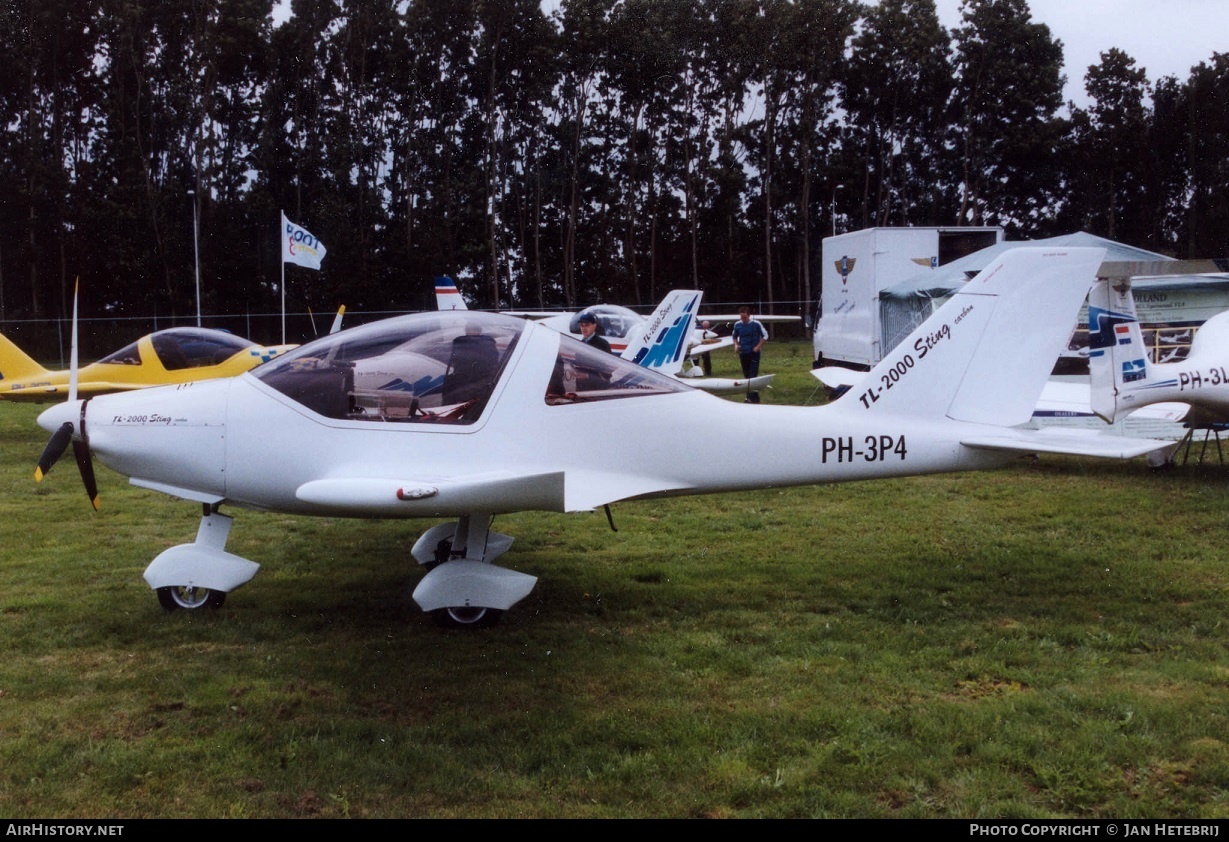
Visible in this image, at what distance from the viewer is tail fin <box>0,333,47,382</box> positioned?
1301cm

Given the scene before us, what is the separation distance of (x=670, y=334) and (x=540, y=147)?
2575cm

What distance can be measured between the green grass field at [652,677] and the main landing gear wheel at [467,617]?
3.7 inches

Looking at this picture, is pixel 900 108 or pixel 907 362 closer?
pixel 907 362

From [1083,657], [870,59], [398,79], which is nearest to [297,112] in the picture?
[398,79]

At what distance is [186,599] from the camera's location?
5805 millimetres

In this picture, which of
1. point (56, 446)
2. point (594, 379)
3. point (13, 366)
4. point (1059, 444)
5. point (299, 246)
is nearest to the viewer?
point (56, 446)

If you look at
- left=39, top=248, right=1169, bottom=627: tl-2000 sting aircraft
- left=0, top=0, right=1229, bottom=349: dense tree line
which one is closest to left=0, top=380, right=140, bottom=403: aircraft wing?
left=39, top=248, right=1169, bottom=627: tl-2000 sting aircraft

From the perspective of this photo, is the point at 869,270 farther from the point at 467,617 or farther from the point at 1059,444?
the point at 467,617

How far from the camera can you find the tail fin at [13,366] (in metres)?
13.0

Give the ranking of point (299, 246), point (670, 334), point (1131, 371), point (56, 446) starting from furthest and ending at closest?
1. point (299, 246)
2. point (670, 334)
3. point (1131, 371)
4. point (56, 446)

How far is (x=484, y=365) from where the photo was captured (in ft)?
18.0

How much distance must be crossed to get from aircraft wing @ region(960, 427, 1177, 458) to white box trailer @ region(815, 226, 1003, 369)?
1391cm

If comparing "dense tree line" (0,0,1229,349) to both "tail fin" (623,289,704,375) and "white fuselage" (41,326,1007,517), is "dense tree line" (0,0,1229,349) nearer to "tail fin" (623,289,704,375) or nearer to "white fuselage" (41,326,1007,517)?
"tail fin" (623,289,704,375)


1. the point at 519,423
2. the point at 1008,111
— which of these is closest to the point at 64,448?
the point at 519,423
